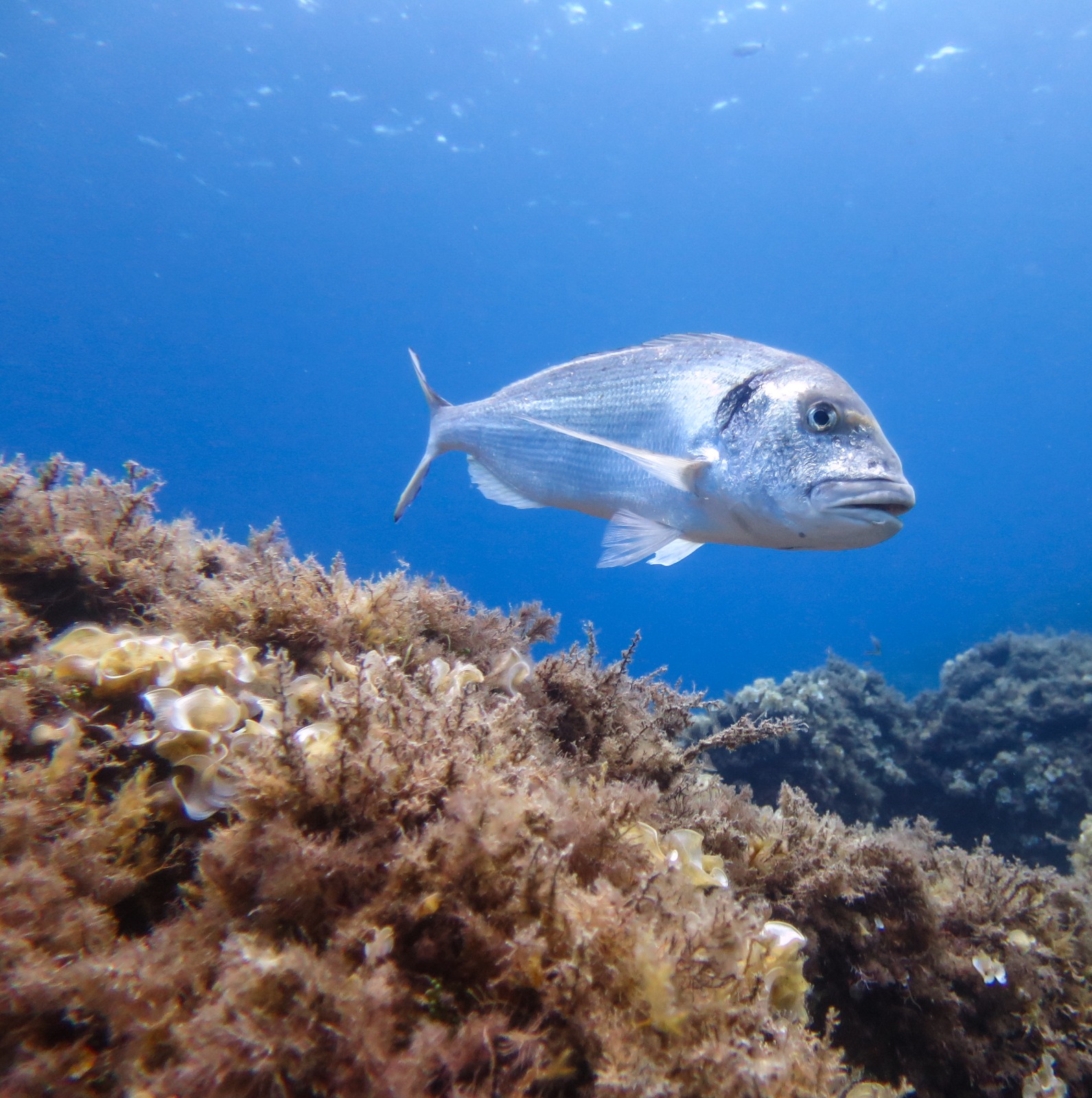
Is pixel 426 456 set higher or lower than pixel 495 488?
higher

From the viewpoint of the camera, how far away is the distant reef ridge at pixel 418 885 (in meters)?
1.23

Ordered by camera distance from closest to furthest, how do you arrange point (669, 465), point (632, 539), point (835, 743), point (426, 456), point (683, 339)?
point (669, 465) < point (632, 539) < point (683, 339) < point (426, 456) < point (835, 743)

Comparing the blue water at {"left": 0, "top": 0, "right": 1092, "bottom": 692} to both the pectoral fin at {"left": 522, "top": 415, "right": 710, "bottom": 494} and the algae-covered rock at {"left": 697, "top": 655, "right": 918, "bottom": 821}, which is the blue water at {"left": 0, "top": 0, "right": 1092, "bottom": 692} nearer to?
the algae-covered rock at {"left": 697, "top": 655, "right": 918, "bottom": 821}

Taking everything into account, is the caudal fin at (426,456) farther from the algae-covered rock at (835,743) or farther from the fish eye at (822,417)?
the algae-covered rock at (835,743)

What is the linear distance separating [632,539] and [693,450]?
68 centimetres

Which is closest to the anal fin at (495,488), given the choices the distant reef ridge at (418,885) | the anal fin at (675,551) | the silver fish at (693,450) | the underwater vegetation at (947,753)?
the silver fish at (693,450)

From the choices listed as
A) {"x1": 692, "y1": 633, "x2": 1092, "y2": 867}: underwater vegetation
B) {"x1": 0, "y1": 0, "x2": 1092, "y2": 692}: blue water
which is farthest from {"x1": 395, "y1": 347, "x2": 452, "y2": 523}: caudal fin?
{"x1": 692, "y1": 633, "x2": 1092, "y2": 867}: underwater vegetation

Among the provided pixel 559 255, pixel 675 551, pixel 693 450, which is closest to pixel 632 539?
pixel 675 551

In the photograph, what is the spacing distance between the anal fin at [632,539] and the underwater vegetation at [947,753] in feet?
21.7

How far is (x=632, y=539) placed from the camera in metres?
3.65

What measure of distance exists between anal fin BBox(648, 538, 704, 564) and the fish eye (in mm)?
917

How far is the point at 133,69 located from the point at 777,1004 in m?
61.4

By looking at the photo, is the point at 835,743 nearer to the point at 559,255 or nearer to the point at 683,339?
the point at 683,339

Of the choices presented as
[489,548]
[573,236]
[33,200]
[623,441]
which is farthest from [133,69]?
[489,548]
